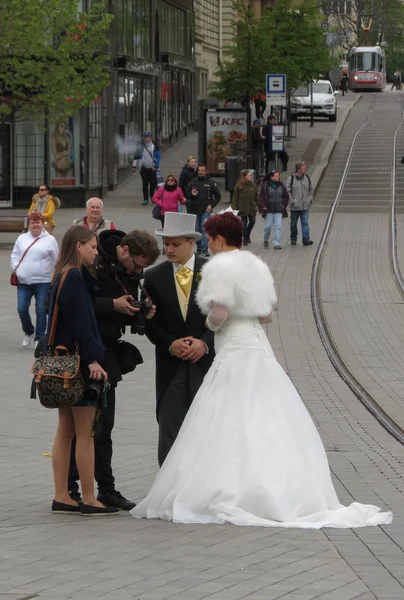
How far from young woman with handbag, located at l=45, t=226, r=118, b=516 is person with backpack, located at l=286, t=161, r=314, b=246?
20.0m

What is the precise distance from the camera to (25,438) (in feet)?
33.6

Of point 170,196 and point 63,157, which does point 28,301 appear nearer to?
point 170,196

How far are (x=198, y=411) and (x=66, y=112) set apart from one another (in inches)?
870

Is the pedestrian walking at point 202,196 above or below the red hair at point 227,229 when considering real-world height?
below

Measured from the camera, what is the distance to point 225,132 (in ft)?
121

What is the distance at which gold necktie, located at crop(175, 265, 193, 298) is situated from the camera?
785 cm

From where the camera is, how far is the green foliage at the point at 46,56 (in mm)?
28078

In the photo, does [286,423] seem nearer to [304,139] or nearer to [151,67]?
[151,67]

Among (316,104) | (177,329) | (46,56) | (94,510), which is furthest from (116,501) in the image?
(316,104)

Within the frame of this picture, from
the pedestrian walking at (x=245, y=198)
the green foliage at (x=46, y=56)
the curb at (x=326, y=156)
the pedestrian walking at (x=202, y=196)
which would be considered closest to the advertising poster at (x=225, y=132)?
the curb at (x=326, y=156)

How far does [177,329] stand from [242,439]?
789 millimetres

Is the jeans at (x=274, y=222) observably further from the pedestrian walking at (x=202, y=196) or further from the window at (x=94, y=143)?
the window at (x=94, y=143)

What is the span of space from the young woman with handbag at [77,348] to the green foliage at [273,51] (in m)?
32.6

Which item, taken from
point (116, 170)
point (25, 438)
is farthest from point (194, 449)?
point (116, 170)
